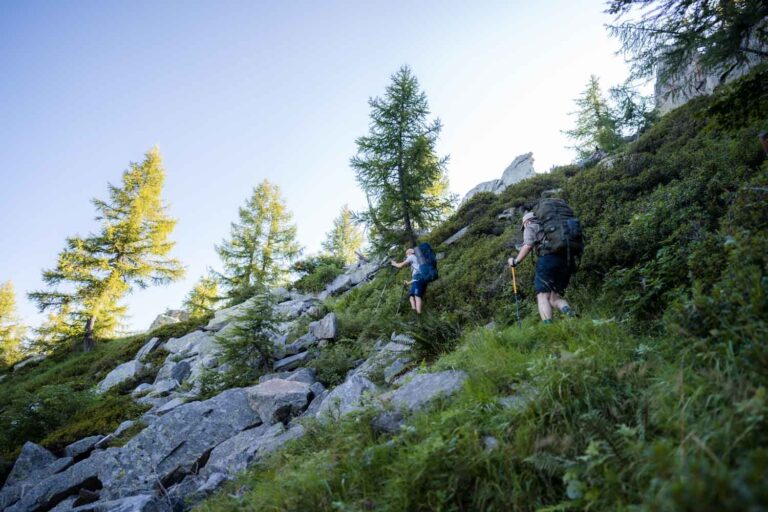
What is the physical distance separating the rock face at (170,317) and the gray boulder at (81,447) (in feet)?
66.2

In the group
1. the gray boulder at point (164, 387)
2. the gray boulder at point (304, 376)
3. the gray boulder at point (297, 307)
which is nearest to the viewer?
the gray boulder at point (304, 376)

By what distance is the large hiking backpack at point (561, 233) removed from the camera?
5.54m

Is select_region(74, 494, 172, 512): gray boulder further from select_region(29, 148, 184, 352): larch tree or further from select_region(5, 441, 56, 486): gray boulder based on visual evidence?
select_region(29, 148, 184, 352): larch tree

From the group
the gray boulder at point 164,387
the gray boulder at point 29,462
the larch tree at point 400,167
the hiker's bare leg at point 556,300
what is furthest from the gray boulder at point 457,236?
the gray boulder at point 29,462

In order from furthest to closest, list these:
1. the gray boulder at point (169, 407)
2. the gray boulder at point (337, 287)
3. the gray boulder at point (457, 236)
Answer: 1. the gray boulder at point (337, 287)
2. the gray boulder at point (457, 236)
3. the gray boulder at point (169, 407)

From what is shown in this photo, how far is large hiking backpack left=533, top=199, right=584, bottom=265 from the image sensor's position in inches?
218

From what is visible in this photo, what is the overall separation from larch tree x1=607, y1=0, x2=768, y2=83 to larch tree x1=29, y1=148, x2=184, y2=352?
2748 centimetres

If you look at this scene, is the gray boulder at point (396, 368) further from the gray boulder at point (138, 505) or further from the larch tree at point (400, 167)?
the larch tree at point (400, 167)

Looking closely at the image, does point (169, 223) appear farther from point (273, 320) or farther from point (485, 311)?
point (485, 311)

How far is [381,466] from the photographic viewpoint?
277cm

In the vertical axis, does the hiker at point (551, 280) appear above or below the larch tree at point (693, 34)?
below

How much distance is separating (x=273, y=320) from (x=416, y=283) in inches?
160

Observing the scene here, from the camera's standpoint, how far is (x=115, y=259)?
23641mm

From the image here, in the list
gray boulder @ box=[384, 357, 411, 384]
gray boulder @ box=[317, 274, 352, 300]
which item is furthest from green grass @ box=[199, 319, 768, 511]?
gray boulder @ box=[317, 274, 352, 300]
